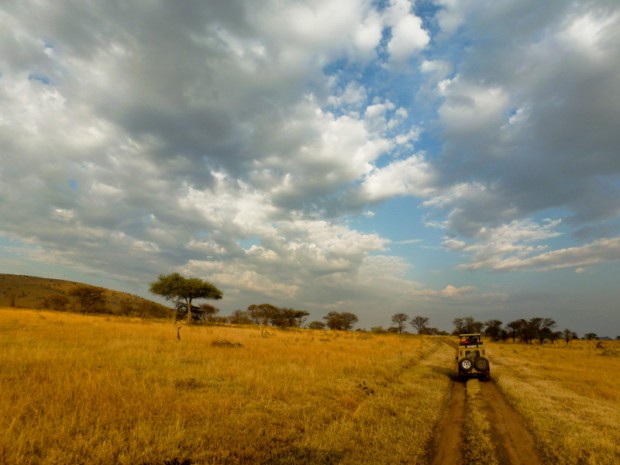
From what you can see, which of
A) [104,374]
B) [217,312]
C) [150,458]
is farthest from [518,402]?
[217,312]

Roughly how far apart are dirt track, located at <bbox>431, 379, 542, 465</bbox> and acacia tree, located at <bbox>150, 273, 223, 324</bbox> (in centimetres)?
5214

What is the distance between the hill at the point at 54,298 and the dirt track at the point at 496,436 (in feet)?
246

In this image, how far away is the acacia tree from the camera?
192 feet

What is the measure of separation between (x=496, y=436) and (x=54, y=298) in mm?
96264

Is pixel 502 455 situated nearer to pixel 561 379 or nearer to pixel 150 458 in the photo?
pixel 150 458

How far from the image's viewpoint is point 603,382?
20656 mm

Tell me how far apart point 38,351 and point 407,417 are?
582 inches

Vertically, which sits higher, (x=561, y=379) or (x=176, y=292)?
(x=176, y=292)

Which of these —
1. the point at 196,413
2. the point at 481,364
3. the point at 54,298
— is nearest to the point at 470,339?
the point at 481,364

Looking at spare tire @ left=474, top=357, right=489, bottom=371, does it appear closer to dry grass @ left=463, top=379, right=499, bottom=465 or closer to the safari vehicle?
the safari vehicle

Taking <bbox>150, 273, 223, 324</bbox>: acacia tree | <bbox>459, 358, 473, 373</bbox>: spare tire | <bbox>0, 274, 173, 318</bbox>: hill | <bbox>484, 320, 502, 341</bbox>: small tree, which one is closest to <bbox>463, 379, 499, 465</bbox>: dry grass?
<bbox>459, 358, 473, 373</bbox>: spare tire

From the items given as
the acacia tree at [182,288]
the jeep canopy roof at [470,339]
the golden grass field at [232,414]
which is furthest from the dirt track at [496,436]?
the acacia tree at [182,288]

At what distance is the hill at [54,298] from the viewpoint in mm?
78688

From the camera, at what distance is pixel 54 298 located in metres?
80.0
